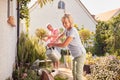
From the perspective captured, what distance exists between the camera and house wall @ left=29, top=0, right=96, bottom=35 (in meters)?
27.0

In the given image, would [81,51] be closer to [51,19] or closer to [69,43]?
[69,43]

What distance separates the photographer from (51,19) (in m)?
27.9

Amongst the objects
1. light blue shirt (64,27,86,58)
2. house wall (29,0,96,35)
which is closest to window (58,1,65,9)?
house wall (29,0,96,35)

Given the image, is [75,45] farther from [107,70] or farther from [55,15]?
[55,15]

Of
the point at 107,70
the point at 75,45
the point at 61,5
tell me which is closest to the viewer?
the point at 75,45

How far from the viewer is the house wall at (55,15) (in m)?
27.0

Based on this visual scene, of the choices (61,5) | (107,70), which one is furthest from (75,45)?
(61,5)

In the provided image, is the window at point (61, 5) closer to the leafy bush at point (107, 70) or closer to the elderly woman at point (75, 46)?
the leafy bush at point (107, 70)

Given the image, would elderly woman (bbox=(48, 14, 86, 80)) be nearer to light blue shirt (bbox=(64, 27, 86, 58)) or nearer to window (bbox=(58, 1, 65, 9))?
light blue shirt (bbox=(64, 27, 86, 58))

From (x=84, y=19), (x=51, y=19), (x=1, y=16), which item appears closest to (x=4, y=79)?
(x=1, y=16)

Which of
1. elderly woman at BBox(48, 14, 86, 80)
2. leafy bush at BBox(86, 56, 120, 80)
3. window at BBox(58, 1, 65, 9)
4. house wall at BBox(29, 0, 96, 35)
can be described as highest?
window at BBox(58, 1, 65, 9)

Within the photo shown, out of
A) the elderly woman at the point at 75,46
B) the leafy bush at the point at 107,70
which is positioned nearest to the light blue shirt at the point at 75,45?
the elderly woman at the point at 75,46

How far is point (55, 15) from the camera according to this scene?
2816 centimetres

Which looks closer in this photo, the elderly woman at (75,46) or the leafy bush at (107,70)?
the elderly woman at (75,46)
